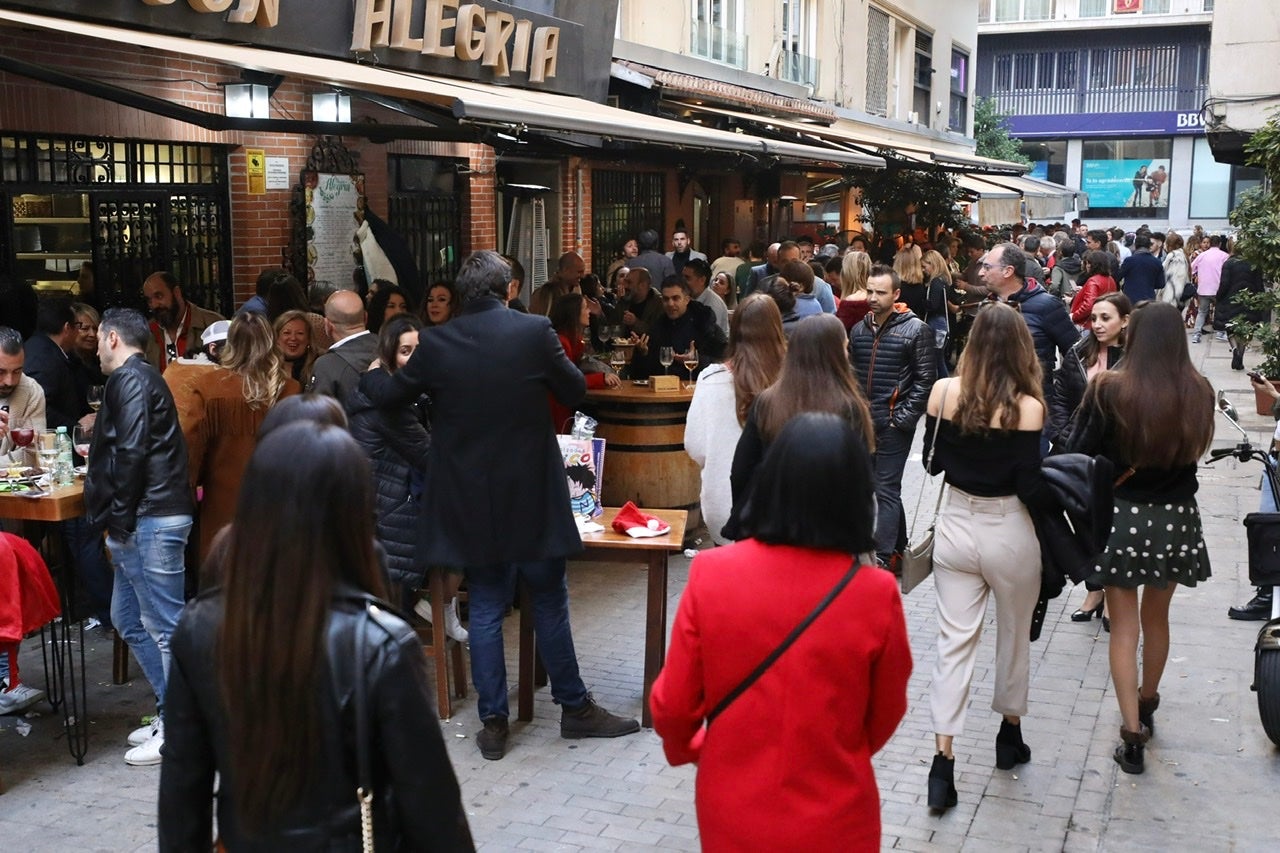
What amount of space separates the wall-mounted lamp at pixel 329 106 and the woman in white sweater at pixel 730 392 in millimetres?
4912

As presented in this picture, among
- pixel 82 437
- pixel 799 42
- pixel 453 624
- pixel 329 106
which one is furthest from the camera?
pixel 799 42

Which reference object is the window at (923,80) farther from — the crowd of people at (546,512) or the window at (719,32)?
the crowd of people at (546,512)

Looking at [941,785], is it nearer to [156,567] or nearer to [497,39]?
[156,567]

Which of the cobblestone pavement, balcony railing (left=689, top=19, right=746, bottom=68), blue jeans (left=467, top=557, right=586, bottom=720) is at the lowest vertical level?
the cobblestone pavement

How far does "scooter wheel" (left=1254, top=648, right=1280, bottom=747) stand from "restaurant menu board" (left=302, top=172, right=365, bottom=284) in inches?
282

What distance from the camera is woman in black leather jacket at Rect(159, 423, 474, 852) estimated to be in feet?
7.64

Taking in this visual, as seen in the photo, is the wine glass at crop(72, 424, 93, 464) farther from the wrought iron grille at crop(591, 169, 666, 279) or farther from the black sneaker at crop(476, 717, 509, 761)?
the wrought iron grille at crop(591, 169, 666, 279)

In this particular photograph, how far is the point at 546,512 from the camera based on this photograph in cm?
552

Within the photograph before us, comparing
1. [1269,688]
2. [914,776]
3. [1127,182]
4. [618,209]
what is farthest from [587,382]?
[1127,182]

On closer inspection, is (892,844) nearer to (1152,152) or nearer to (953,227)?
(953,227)

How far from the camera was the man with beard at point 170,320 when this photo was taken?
→ 27.2ft

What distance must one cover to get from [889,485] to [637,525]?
2.62 meters

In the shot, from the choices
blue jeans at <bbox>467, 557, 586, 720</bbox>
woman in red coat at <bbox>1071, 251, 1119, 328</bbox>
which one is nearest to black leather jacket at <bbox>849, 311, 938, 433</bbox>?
blue jeans at <bbox>467, 557, 586, 720</bbox>

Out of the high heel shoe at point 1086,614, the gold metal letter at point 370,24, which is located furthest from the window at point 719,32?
the high heel shoe at point 1086,614
